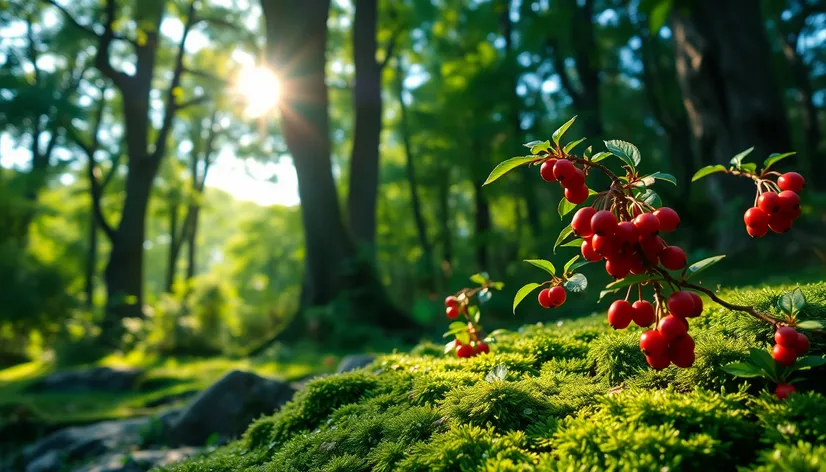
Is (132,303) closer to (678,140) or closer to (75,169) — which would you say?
(75,169)

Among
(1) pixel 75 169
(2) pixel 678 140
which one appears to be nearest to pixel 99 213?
(1) pixel 75 169

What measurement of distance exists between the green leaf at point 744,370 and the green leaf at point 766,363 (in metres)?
0.02

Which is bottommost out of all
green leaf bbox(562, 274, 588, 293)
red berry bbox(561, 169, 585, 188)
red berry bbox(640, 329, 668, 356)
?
red berry bbox(640, 329, 668, 356)

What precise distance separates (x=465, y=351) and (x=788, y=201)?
5.93ft

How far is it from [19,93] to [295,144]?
742cm

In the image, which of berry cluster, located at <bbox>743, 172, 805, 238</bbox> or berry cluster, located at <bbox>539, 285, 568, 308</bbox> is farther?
berry cluster, located at <bbox>539, 285, 568, 308</bbox>

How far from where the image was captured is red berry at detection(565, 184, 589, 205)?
1989 mm

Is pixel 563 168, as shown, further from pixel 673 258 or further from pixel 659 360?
pixel 659 360

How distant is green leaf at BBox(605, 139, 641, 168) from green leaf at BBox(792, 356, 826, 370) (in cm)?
80

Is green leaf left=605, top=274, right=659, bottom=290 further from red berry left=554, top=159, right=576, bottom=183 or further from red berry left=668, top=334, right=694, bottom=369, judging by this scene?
red berry left=554, top=159, right=576, bottom=183

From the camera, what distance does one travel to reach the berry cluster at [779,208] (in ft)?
6.20

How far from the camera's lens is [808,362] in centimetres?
171

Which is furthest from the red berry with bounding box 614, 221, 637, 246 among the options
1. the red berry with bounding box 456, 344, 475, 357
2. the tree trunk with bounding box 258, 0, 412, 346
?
the tree trunk with bounding box 258, 0, 412, 346

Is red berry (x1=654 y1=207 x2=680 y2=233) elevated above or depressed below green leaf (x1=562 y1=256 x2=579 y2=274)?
above
